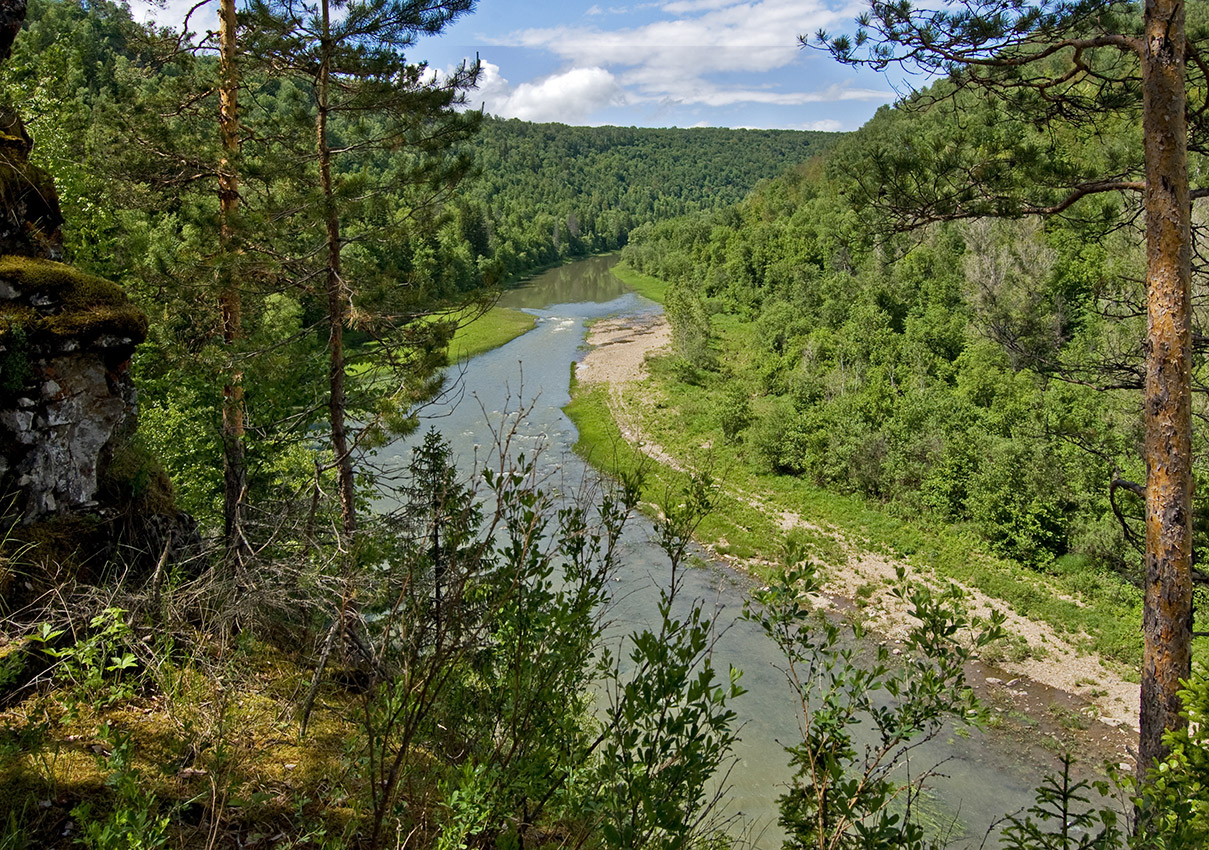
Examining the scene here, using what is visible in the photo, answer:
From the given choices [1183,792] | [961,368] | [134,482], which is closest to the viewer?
[1183,792]

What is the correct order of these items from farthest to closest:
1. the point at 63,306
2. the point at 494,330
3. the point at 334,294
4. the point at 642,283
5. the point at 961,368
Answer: the point at 642,283
the point at 494,330
the point at 961,368
the point at 334,294
the point at 63,306

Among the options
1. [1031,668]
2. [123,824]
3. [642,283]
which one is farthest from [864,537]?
[642,283]

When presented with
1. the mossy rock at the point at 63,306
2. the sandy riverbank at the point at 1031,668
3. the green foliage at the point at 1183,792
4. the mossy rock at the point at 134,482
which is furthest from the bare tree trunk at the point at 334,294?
the green foliage at the point at 1183,792

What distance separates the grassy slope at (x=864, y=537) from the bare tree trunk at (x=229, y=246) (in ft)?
14.4

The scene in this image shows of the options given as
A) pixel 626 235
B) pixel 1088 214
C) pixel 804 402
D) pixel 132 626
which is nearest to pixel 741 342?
pixel 804 402

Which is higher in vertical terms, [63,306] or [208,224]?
[208,224]

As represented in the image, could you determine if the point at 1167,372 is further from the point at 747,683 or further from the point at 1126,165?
the point at 747,683

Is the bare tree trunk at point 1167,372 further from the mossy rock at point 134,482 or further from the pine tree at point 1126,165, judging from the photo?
the mossy rock at point 134,482

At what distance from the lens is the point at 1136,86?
596 centimetres

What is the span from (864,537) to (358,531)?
1763 centimetres

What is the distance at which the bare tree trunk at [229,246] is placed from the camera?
285 inches

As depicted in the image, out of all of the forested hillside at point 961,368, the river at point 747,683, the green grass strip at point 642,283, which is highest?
the green grass strip at point 642,283

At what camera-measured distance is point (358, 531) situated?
4641mm

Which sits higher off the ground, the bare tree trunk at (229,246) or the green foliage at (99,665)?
the bare tree trunk at (229,246)
